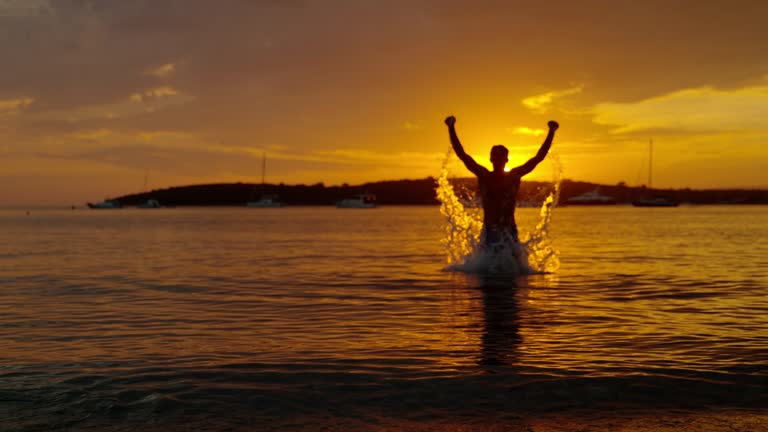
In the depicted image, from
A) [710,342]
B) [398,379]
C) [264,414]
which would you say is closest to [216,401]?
[264,414]

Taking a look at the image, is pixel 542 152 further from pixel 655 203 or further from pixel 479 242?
pixel 655 203

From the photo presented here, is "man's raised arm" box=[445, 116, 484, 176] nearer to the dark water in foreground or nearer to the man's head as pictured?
the man's head

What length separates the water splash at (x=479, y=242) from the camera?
18062 millimetres

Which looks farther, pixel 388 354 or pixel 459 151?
pixel 459 151

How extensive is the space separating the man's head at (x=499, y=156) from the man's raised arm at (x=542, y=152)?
0.42 meters

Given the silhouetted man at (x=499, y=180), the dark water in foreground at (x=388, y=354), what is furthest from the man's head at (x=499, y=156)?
the dark water in foreground at (x=388, y=354)

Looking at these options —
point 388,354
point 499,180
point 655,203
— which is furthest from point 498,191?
point 655,203

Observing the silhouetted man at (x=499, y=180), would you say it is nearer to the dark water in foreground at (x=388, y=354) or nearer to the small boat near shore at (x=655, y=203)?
the dark water in foreground at (x=388, y=354)

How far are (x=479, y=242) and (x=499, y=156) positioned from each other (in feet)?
10.00

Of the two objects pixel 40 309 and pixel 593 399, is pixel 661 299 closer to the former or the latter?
pixel 593 399

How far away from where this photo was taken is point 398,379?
278 inches

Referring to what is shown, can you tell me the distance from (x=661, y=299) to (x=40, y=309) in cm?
1224

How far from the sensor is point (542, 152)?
53.0 ft

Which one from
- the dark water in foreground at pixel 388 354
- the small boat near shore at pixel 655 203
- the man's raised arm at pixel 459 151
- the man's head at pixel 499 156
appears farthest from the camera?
the small boat near shore at pixel 655 203
